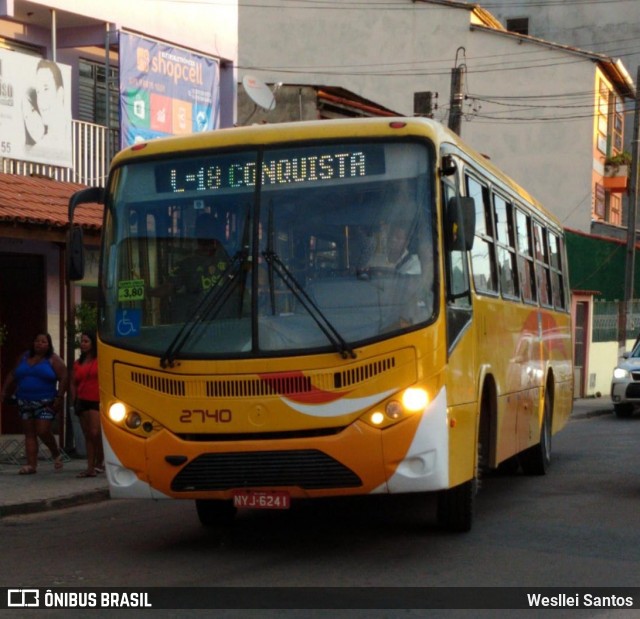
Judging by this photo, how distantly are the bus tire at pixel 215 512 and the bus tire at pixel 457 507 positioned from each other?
5.68 feet

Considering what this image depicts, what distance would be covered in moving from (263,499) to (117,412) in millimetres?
1228

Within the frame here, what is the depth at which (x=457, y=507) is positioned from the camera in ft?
32.4

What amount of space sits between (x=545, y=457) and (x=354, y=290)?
679cm

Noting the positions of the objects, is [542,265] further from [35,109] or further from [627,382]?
[627,382]

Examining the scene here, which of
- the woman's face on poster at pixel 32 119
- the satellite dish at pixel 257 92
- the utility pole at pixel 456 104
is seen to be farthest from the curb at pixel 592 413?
the woman's face on poster at pixel 32 119

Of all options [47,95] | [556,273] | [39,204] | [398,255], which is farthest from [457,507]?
[47,95]

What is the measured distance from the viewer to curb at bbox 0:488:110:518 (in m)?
12.1

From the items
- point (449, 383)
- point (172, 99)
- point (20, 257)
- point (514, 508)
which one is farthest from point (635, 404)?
point (449, 383)

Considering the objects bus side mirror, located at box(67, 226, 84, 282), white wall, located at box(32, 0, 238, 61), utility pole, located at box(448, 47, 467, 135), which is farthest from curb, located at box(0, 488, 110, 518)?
utility pole, located at box(448, 47, 467, 135)

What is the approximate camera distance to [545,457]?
1491 cm

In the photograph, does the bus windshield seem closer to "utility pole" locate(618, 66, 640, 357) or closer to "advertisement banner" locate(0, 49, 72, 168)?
"advertisement banner" locate(0, 49, 72, 168)

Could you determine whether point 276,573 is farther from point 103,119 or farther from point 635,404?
point 635,404

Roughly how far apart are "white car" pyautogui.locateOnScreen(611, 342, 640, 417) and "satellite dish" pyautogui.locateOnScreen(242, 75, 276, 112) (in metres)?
8.97

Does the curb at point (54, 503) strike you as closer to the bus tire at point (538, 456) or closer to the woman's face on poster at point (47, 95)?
the bus tire at point (538, 456)
